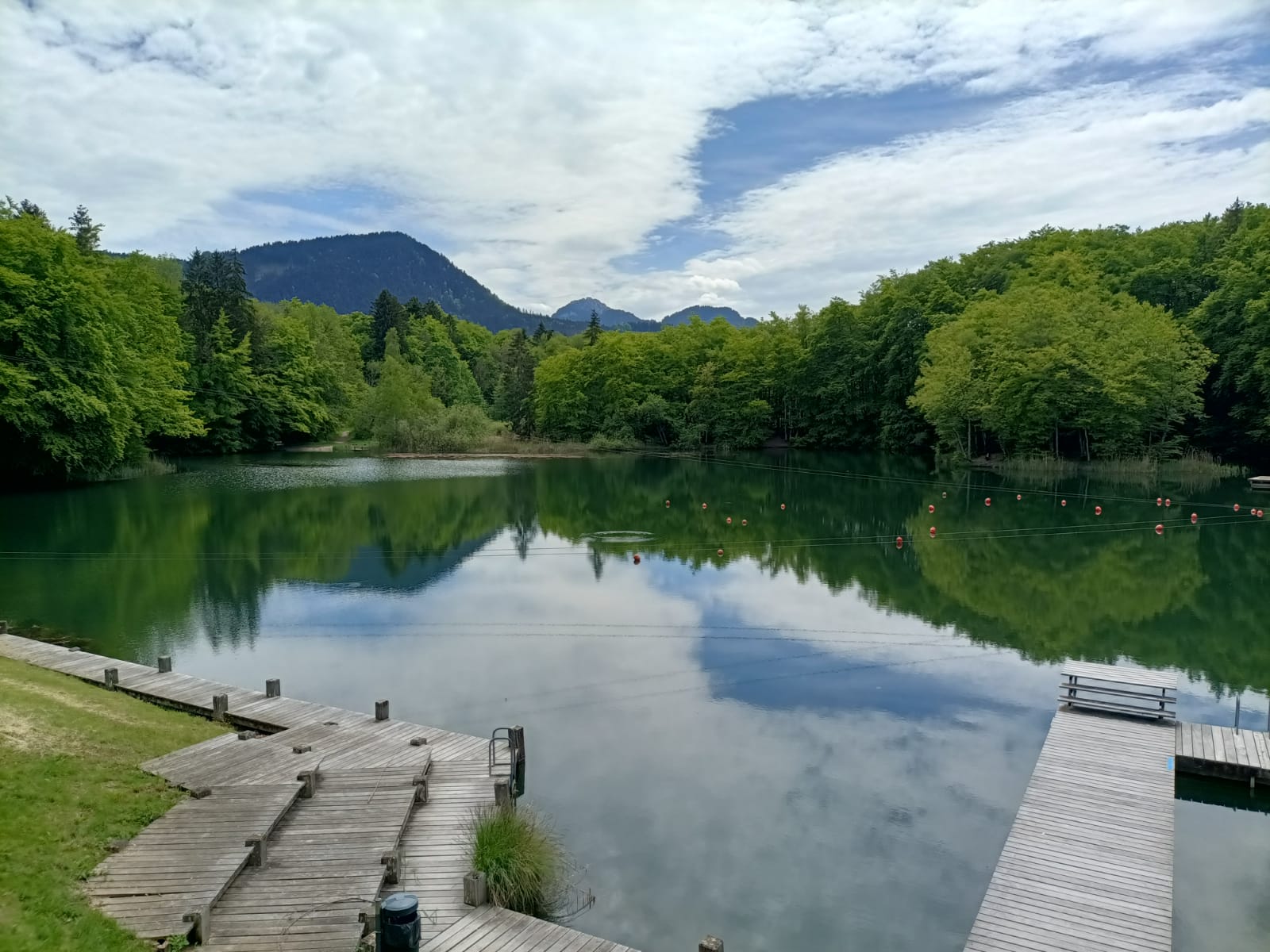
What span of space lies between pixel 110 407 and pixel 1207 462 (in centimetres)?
5788

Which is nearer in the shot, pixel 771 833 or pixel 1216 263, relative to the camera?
pixel 771 833

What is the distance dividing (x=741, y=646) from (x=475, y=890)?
1116cm

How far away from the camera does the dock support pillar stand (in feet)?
32.5

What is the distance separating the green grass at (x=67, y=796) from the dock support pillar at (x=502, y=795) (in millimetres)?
3379

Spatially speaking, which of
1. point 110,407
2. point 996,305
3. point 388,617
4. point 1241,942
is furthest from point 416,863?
point 996,305

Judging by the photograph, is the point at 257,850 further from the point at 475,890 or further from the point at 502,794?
the point at 502,794

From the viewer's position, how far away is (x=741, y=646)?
726 inches

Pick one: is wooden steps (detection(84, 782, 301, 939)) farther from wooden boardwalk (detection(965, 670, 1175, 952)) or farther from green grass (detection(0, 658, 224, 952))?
wooden boardwalk (detection(965, 670, 1175, 952))

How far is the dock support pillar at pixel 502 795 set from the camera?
32.5 ft

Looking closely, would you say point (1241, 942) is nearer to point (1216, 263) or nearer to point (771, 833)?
point (771, 833)

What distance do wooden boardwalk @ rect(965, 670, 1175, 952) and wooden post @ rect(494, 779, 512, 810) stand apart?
4.99 m

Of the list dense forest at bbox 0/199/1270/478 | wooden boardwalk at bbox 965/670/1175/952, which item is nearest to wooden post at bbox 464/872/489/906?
wooden boardwalk at bbox 965/670/1175/952

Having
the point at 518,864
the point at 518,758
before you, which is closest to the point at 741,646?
the point at 518,758

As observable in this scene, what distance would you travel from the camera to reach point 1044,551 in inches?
1102
